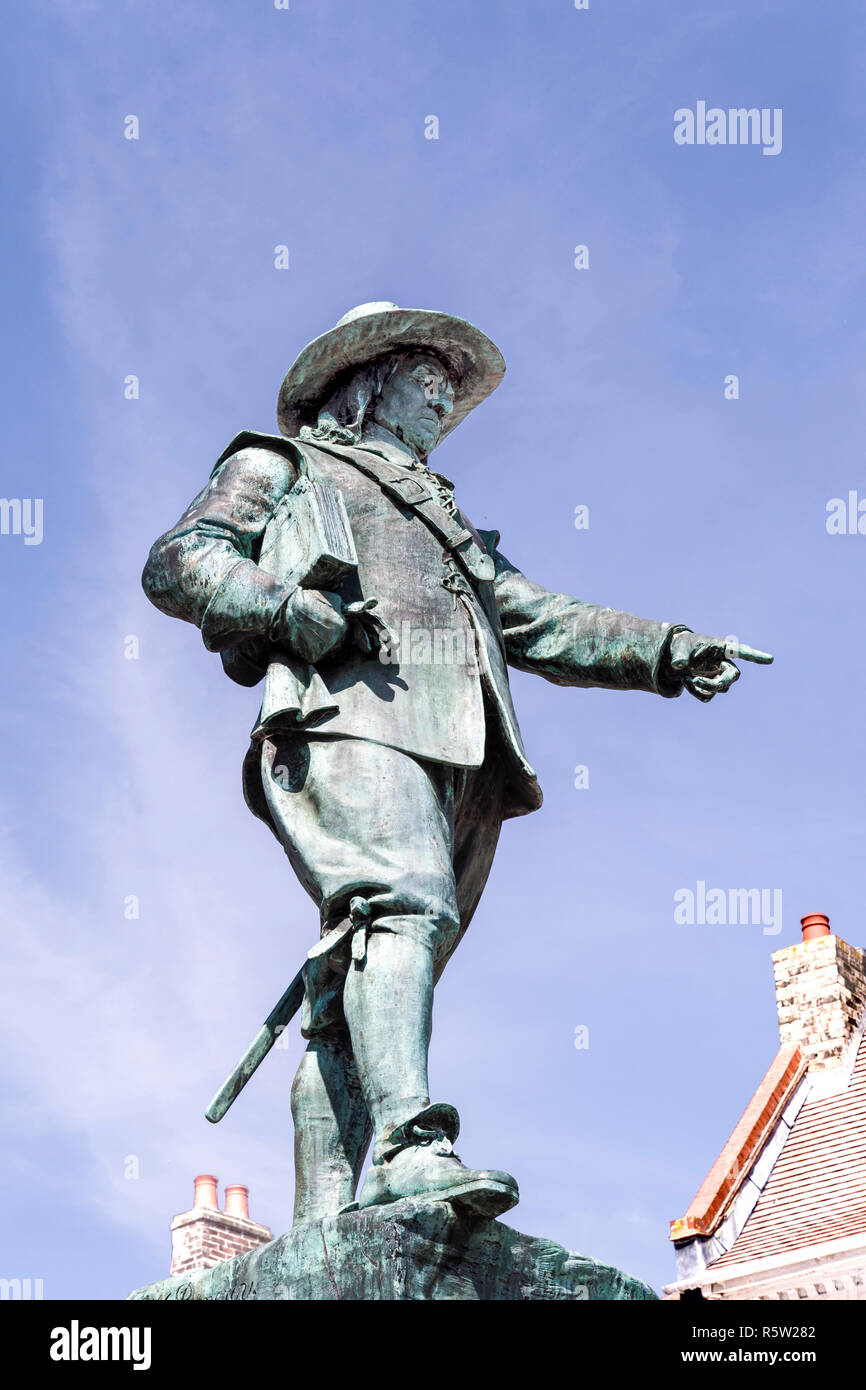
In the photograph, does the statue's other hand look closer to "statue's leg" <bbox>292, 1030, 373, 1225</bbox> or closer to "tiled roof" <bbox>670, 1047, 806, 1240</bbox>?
"statue's leg" <bbox>292, 1030, 373, 1225</bbox>

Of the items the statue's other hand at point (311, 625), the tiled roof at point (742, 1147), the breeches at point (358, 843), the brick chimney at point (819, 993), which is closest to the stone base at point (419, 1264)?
the breeches at point (358, 843)

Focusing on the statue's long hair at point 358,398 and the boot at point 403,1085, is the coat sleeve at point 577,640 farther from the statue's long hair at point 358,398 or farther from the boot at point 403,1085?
the boot at point 403,1085

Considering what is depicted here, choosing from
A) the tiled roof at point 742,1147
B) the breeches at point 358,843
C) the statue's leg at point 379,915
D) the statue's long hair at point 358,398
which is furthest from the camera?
the tiled roof at point 742,1147

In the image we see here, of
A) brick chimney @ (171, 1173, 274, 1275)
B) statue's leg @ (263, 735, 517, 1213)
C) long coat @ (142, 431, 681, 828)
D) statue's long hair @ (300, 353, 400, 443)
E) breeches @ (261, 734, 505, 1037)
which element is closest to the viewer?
statue's leg @ (263, 735, 517, 1213)

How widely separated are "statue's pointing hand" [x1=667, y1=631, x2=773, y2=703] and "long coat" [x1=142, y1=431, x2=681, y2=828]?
0.08 meters

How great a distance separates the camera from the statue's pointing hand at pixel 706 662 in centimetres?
632

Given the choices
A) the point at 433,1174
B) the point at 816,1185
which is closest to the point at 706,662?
the point at 433,1174

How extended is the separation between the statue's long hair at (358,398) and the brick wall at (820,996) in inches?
841

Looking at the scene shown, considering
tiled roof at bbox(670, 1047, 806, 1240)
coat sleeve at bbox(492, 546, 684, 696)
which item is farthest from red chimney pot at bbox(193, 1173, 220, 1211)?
coat sleeve at bbox(492, 546, 684, 696)

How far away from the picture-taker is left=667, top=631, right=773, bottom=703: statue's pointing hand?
632 cm

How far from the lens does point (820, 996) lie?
2784 cm
